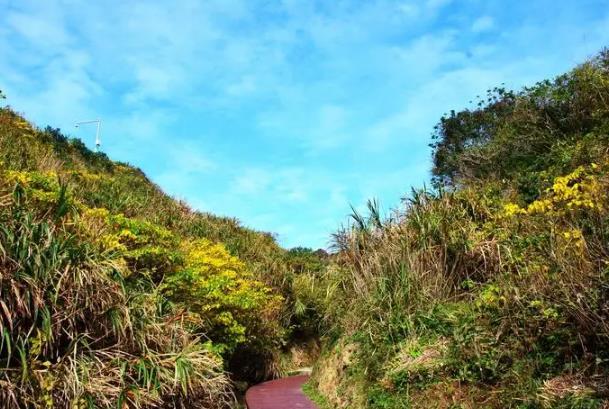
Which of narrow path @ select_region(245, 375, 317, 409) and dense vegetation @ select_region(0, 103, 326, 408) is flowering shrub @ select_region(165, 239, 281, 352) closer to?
dense vegetation @ select_region(0, 103, 326, 408)

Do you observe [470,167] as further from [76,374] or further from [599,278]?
[76,374]

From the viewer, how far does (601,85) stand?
12.5m

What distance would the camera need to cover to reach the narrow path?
8.89 meters

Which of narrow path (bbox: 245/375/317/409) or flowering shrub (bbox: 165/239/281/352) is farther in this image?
flowering shrub (bbox: 165/239/281/352)

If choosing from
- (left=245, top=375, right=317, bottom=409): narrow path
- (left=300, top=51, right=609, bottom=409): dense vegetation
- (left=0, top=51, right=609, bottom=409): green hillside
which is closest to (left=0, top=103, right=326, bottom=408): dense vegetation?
(left=0, top=51, right=609, bottom=409): green hillside

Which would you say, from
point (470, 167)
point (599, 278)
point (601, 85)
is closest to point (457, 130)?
point (470, 167)

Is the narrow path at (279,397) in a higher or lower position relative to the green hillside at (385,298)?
lower

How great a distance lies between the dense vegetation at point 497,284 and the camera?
5266 mm

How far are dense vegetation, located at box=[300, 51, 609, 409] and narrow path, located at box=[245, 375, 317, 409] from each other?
0.42 m

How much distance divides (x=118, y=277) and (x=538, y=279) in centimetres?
527

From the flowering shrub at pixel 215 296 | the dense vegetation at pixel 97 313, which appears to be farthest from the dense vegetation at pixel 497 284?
the dense vegetation at pixel 97 313

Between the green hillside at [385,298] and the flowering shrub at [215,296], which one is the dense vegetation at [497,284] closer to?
the green hillside at [385,298]

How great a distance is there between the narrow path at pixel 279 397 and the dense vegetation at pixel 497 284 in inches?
16.6

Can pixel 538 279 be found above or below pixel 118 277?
below
